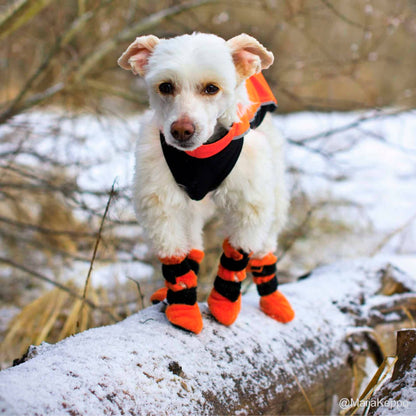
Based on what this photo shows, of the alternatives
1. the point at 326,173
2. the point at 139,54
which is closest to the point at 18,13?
the point at 139,54

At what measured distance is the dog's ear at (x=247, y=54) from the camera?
151cm

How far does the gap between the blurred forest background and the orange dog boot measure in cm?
63

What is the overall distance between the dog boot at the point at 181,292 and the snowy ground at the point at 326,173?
0.60 m

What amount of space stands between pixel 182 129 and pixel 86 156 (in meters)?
2.50

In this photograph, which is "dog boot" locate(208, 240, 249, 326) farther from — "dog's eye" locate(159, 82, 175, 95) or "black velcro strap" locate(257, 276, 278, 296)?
"dog's eye" locate(159, 82, 175, 95)

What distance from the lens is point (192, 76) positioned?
4.56ft

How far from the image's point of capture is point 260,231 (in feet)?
5.71

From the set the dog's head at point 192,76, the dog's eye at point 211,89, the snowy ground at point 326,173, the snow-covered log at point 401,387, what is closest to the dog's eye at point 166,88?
the dog's head at point 192,76

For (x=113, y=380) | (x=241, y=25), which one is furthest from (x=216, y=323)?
(x=241, y=25)

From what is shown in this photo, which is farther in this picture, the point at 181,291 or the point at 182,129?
the point at 181,291

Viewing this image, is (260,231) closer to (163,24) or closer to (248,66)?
(248,66)

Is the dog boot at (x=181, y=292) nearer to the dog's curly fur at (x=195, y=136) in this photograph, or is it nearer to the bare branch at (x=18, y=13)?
the dog's curly fur at (x=195, y=136)

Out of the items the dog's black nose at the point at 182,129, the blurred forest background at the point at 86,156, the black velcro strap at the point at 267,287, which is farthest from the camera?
the blurred forest background at the point at 86,156

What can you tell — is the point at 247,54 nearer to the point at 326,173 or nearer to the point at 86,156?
the point at 86,156
